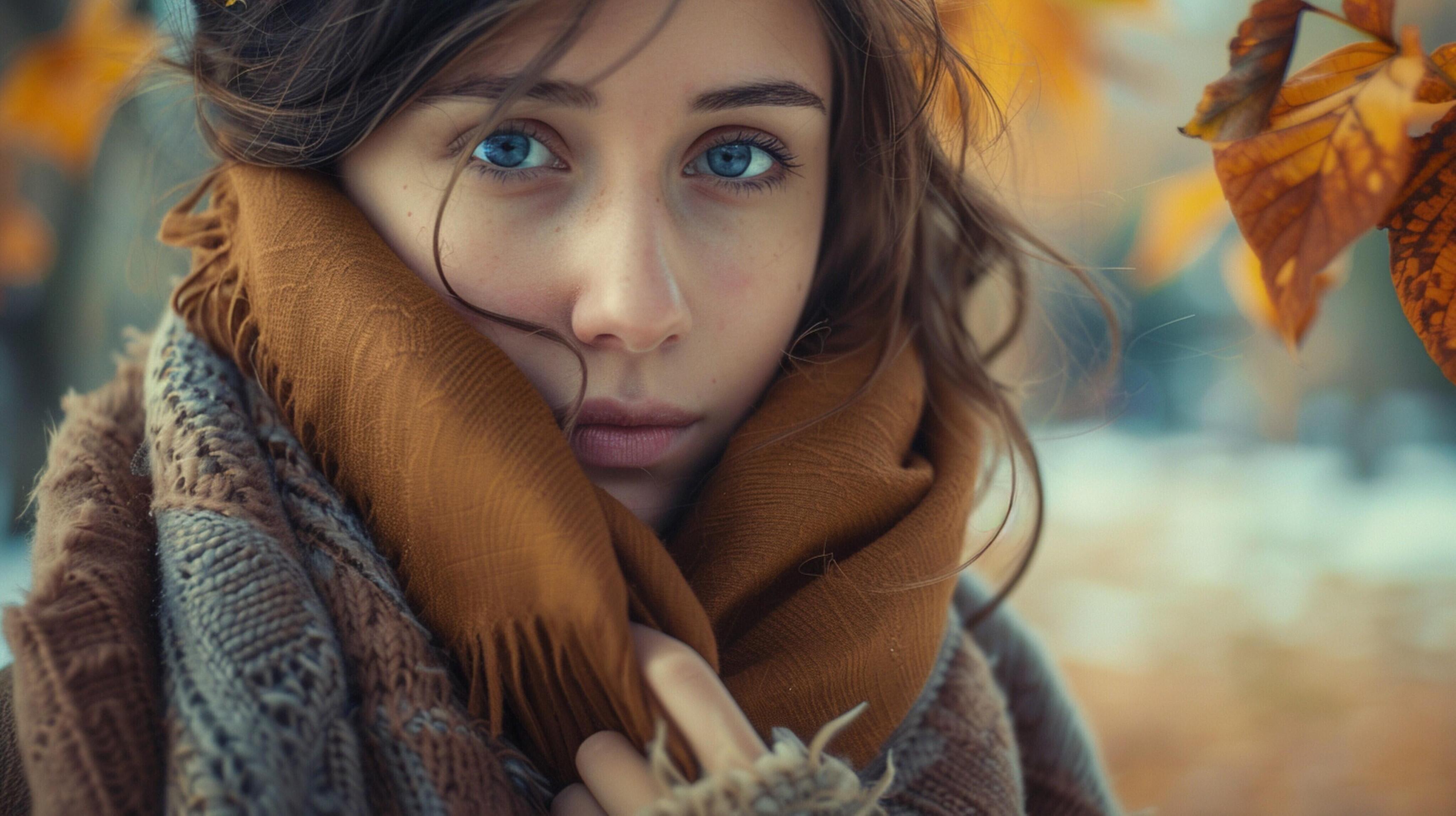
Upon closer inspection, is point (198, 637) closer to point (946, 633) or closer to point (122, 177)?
point (946, 633)

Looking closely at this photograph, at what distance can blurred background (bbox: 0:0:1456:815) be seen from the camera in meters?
1.33

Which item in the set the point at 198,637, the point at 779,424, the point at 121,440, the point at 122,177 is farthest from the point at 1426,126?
the point at 122,177

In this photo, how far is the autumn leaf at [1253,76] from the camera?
0.56 meters

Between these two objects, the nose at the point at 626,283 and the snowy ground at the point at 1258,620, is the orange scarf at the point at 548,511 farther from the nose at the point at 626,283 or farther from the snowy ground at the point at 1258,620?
the snowy ground at the point at 1258,620

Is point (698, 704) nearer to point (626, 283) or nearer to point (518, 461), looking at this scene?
point (518, 461)

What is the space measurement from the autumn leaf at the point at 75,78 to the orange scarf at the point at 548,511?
58 centimetres

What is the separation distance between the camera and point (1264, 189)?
1.76 ft

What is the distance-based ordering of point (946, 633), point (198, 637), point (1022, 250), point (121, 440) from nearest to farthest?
1. point (198, 637)
2. point (121, 440)
3. point (946, 633)
4. point (1022, 250)

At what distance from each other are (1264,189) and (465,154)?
59cm

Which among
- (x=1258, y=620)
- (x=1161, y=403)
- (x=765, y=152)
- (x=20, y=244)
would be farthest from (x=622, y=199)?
(x=1161, y=403)

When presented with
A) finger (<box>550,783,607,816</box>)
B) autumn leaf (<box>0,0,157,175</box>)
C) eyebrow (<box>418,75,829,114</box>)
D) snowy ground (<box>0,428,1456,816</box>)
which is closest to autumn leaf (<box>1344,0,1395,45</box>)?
eyebrow (<box>418,75,829,114</box>)

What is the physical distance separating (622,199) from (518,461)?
0.80 ft

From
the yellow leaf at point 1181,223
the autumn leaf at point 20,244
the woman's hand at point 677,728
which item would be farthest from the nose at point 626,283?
the autumn leaf at point 20,244

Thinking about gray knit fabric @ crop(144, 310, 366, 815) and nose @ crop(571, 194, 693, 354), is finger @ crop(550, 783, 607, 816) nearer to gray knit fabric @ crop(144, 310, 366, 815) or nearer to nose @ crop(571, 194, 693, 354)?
gray knit fabric @ crop(144, 310, 366, 815)
